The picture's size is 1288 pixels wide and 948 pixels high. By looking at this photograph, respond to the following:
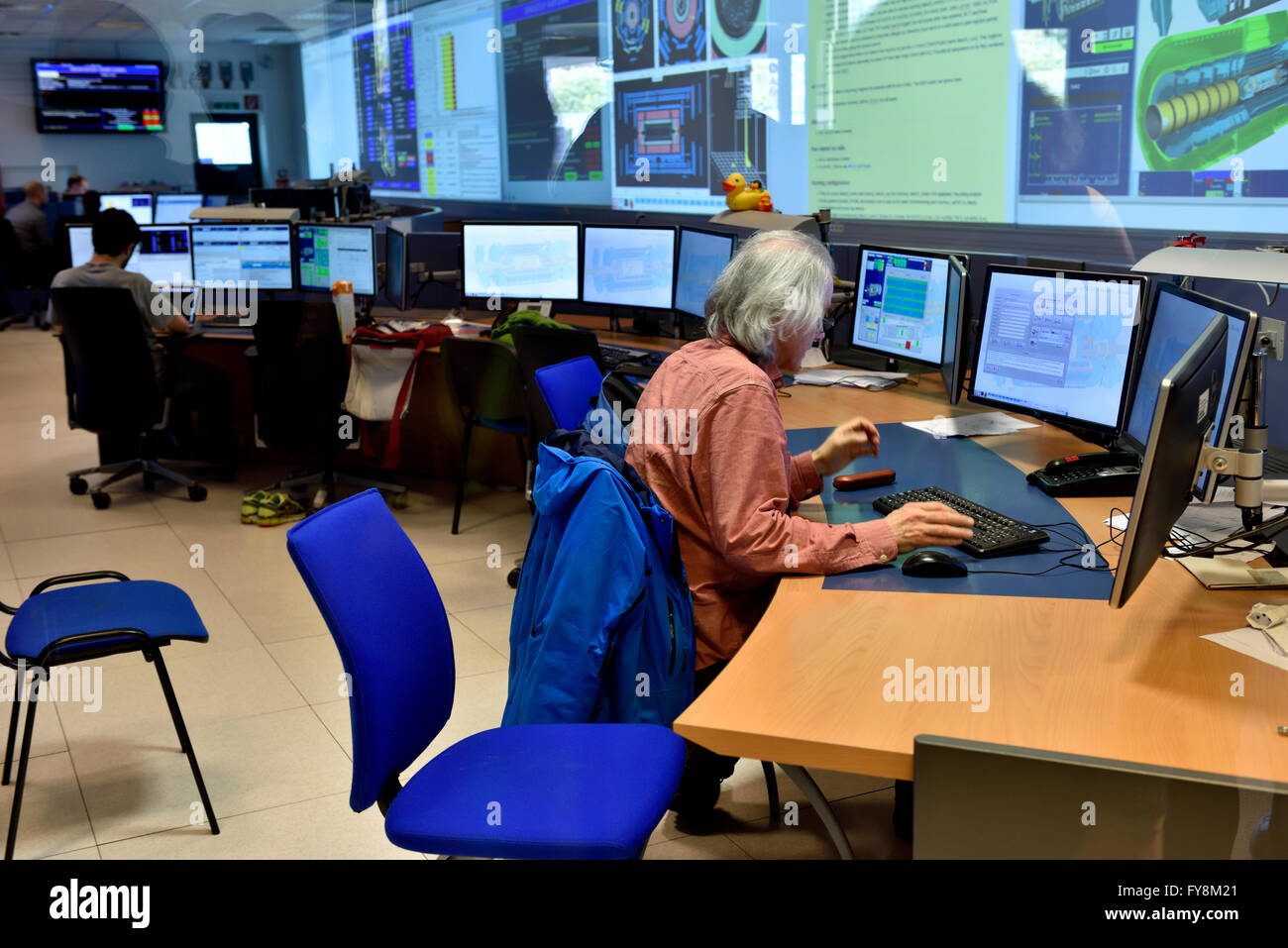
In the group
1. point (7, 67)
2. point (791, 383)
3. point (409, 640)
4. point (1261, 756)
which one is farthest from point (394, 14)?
point (1261, 756)

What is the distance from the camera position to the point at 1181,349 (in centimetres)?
209

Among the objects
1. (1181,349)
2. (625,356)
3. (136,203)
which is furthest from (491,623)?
(136,203)

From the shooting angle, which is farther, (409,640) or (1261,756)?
(409,640)

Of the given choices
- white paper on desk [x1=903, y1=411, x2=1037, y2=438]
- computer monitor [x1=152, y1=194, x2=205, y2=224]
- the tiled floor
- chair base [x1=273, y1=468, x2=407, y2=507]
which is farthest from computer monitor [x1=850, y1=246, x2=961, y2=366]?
computer monitor [x1=152, y1=194, x2=205, y2=224]

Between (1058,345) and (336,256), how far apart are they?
388 centimetres

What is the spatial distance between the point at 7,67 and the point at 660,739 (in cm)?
1342

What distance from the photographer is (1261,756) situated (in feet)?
4.16

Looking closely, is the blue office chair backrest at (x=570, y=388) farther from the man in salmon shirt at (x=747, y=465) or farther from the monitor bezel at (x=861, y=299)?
the monitor bezel at (x=861, y=299)

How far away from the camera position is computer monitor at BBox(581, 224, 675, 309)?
15.5 feet

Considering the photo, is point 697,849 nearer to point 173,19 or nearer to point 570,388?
point 570,388

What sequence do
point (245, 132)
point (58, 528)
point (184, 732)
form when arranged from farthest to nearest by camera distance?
point (245, 132) → point (58, 528) → point (184, 732)

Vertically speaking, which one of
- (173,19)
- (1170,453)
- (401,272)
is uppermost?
(173,19)

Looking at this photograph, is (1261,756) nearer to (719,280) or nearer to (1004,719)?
(1004,719)

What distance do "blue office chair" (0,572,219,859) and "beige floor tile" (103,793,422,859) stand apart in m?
0.06
